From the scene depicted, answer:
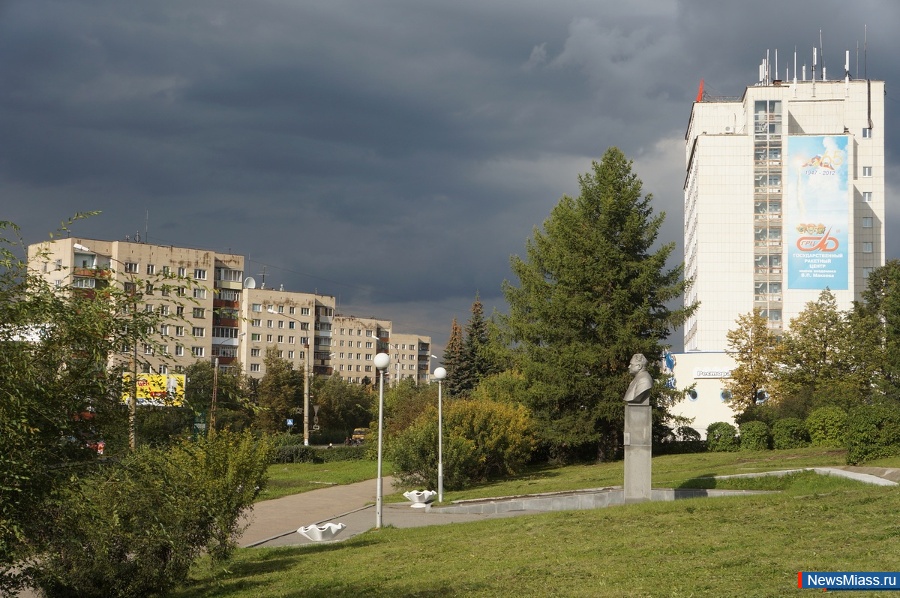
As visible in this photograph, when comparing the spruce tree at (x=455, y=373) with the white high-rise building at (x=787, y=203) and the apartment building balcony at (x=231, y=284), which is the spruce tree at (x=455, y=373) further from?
the apartment building balcony at (x=231, y=284)

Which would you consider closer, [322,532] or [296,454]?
[322,532]

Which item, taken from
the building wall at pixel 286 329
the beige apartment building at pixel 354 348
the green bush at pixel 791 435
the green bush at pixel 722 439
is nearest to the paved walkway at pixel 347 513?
the green bush at pixel 791 435

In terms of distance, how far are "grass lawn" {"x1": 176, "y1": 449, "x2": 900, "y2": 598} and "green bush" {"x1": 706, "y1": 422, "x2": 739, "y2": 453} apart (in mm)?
18672

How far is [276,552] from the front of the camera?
18.0 m

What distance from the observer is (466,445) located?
29906mm

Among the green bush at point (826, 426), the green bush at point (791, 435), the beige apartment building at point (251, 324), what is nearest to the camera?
the green bush at point (826, 426)

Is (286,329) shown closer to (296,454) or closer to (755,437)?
(296,454)

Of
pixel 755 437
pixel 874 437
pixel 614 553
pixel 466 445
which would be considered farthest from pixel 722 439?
pixel 614 553

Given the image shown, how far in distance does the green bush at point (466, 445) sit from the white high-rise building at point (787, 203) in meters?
48.2

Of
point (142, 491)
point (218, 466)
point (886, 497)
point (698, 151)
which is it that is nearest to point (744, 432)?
point (886, 497)

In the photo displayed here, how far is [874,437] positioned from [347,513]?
14.2 meters

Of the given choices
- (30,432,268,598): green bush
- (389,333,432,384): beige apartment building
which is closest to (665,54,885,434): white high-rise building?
(30,432,268,598): green bush

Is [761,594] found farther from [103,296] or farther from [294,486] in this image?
[294,486]

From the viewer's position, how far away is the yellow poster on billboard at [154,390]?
7.15 metres
